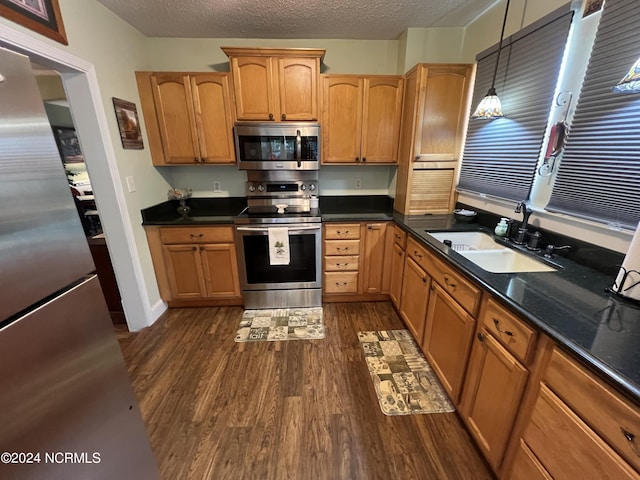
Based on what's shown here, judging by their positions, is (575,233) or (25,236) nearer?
(25,236)

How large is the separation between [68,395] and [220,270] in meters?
1.90

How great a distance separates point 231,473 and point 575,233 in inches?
88.3

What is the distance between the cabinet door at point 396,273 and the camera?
7.92ft

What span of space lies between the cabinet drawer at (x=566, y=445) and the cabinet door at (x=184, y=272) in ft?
8.45

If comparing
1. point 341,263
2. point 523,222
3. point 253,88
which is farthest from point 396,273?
point 253,88

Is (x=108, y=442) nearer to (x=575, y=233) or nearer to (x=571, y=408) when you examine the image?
(x=571, y=408)

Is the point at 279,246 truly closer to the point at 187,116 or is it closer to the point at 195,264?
the point at 195,264

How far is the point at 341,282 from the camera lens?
275 centimetres

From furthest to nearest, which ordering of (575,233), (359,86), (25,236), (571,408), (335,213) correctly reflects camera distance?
(335,213) → (359,86) → (575,233) → (571,408) → (25,236)

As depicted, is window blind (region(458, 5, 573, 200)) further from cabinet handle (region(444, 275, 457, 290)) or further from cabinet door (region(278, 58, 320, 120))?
cabinet door (region(278, 58, 320, 120))

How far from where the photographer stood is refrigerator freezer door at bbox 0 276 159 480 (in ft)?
2.01

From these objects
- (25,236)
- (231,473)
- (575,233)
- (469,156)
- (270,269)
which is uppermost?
(469,156)

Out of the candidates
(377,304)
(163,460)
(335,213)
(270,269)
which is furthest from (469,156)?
(163,460)

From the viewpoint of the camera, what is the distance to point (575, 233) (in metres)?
1.49
